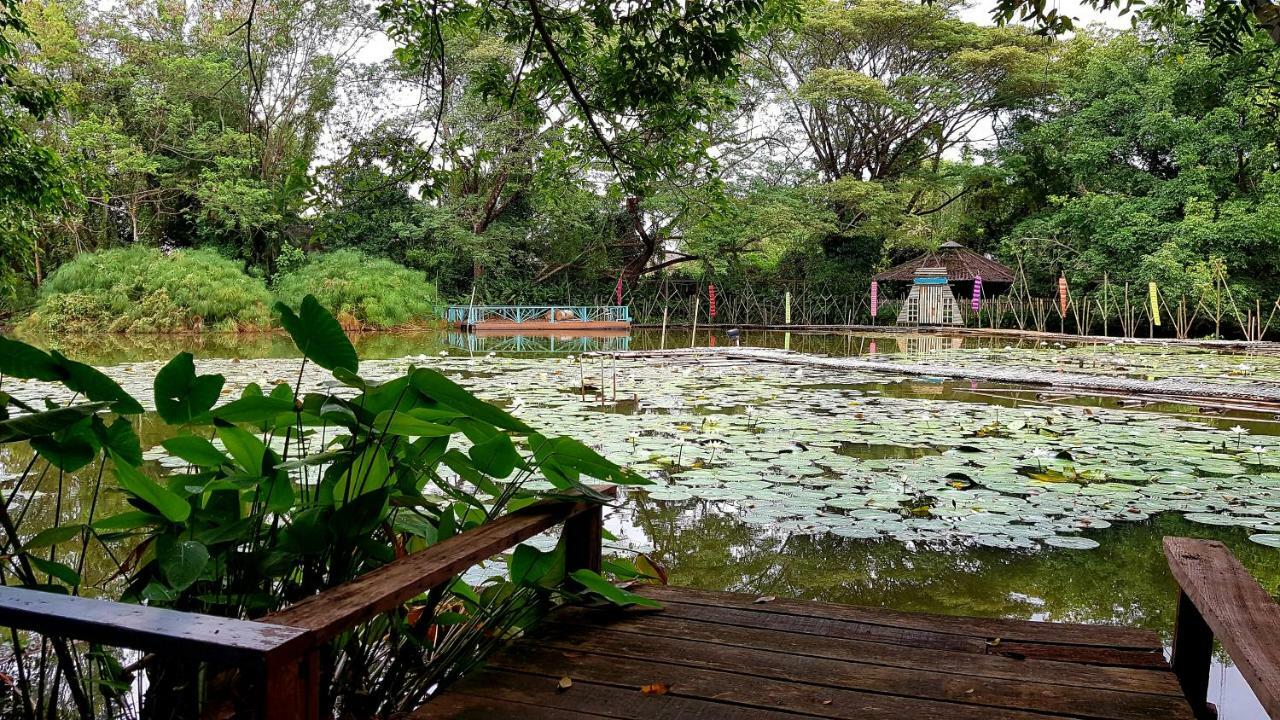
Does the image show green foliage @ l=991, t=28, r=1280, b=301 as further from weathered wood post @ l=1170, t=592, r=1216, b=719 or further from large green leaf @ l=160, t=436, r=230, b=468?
large green leaf @ l=160, t=436, r=230, b=468

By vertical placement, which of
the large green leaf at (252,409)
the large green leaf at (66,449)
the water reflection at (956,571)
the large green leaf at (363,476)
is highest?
the large green leaf at (252,409)

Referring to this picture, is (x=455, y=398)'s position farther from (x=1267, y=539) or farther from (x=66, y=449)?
(x=1267, y=539)

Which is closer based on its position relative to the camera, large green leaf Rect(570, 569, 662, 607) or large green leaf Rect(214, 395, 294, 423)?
large green leaf Rect(214, 395, 294, 423)

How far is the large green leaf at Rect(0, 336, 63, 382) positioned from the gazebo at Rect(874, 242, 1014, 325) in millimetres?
16686

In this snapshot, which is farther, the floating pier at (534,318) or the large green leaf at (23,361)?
the floating pier at (534,318)

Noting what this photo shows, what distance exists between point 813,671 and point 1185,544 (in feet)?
2.77

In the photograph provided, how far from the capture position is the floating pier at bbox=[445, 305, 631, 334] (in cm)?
1622

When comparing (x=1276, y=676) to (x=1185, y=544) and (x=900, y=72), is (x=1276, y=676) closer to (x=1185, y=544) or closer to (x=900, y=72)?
(x=1185, y=544)

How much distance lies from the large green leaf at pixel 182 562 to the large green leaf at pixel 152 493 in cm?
6

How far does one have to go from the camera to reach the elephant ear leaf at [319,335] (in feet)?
3.99

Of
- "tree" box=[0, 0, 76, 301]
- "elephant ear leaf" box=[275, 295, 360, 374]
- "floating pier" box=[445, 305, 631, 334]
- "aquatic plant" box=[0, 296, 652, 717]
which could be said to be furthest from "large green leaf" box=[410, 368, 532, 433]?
"floating pier" box=[445, 305, 631, 334]

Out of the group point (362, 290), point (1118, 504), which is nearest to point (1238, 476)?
point (1118, 504)

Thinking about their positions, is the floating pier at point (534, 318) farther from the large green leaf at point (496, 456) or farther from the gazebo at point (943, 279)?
the large green leaf at point (496, 456)

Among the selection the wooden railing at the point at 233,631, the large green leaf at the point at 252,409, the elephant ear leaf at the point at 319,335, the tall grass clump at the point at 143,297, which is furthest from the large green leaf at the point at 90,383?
the tall grass clump at the point at 143,297
